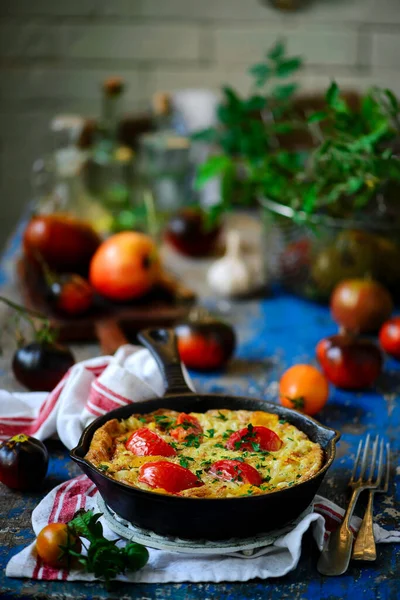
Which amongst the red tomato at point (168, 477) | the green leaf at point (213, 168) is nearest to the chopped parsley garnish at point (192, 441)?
the red tomato at point (168, 477)

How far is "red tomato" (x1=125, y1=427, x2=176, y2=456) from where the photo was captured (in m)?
1.04

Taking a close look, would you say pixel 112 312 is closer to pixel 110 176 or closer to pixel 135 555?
pixel 110 176

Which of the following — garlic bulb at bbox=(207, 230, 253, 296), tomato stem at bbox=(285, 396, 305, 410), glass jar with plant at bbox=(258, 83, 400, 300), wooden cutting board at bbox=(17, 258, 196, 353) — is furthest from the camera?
garlic bulb at bbox=(207, 230, 253, 296)

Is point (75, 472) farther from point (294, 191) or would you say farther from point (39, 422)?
point (294, 191)

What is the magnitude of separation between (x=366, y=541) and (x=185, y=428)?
285 mm

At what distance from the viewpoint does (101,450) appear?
1.02 metres

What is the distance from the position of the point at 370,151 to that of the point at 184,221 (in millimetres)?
786

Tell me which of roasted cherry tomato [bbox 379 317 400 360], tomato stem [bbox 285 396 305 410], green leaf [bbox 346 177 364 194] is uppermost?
green leaf [bbox 346 177 364 194]

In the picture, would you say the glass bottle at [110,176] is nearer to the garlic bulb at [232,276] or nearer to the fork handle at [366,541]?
the garlic bulb at [232,276]

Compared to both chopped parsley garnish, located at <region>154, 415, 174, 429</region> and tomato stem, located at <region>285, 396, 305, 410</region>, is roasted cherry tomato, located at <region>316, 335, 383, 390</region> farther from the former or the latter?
chopped parsley garnish, located at <region>154, 415, 174, 429</region>

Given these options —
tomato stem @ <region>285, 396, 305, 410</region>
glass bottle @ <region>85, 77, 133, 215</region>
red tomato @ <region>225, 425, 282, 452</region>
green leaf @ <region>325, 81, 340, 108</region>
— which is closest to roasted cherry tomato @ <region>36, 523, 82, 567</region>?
red tomato @ <region>225, 425, 282, 452</region>

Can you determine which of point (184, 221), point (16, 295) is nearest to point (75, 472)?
point (16, 295)

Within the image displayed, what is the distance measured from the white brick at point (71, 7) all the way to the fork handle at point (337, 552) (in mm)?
3274

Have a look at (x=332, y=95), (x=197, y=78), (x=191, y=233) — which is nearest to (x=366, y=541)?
(x=332, y=95)
